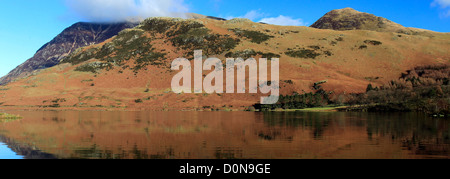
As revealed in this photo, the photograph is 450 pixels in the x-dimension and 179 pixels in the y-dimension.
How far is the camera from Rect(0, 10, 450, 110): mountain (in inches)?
3784

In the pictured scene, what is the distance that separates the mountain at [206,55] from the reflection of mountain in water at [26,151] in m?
63.0

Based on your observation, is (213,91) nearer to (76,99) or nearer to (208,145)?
(76,99)

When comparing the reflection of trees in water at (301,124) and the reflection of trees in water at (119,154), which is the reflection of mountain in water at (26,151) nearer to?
the reflection of trees in water at (119,154)

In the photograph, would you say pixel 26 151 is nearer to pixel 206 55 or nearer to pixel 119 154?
pixel 119 154

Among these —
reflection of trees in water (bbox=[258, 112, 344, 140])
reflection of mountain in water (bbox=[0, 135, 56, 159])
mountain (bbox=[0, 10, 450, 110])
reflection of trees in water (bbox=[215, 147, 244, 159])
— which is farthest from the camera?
mountain (bbox=[0, 10, 450, 110])

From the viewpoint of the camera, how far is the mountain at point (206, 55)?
96.1 m

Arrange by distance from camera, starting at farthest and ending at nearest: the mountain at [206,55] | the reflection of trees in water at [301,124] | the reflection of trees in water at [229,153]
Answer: the mountain at [206,55] → the reflection of trees in water at [301,124] → the reflection of trees in water at [229,153]

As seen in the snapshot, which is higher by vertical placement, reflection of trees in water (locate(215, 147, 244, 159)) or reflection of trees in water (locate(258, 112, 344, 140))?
reflection of trees in water (locate(215, 147, 244, 159))

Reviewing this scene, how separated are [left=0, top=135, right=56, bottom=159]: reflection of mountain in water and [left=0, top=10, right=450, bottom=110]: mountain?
62984mm

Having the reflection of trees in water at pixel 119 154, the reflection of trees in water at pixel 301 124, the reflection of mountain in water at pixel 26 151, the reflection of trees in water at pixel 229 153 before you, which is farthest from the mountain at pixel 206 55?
the reflection of trees in water at pixel 119 154

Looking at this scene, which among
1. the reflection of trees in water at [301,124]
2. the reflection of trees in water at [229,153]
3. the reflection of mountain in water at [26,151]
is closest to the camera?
the reflection of trees in water at [229,153]

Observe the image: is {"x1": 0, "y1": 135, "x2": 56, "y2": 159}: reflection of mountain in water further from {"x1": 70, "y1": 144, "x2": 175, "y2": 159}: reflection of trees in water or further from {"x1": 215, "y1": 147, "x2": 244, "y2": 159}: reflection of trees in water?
{"x1": 215, "y1": 147, "x2": 244, "y2": 159}: reflection of trees in water

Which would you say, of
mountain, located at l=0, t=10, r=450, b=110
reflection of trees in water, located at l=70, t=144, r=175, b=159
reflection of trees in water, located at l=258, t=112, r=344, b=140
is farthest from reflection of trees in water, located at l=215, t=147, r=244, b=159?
mountain, located at l=0, t=10, r=450, b=110
